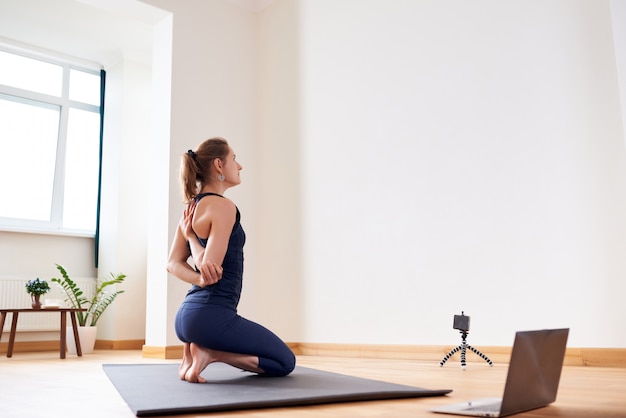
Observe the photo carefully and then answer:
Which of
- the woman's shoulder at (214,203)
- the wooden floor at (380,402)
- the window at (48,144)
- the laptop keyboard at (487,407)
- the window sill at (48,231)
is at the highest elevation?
the window at (48,144)

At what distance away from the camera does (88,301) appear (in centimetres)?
517

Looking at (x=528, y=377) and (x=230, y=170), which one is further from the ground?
(x=230, y=170)

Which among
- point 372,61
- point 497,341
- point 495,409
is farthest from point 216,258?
point 372,61

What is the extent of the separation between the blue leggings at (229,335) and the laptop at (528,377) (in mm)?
870

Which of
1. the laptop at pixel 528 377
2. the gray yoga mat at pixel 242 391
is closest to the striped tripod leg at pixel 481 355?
the gray yoga mat at pixel 242 391

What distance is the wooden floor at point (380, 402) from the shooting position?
147 cm

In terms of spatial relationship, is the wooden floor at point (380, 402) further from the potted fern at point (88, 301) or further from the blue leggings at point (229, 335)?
the potted fern at point (88, 301)

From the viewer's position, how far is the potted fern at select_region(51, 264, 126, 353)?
4875mm

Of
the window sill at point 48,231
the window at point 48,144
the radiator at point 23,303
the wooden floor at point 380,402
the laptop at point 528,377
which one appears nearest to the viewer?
the laptop at point 528,377

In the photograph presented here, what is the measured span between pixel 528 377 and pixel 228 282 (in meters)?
1.18

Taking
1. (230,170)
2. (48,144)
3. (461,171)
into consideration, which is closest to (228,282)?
(230,170)

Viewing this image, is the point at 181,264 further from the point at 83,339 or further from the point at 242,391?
the point at 83,339

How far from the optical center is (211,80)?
4.60 meters

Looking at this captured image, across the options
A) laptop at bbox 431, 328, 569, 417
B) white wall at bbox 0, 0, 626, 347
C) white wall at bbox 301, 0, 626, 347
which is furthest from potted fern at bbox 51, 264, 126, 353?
laptop at bbox 431, 328, 569, 417
